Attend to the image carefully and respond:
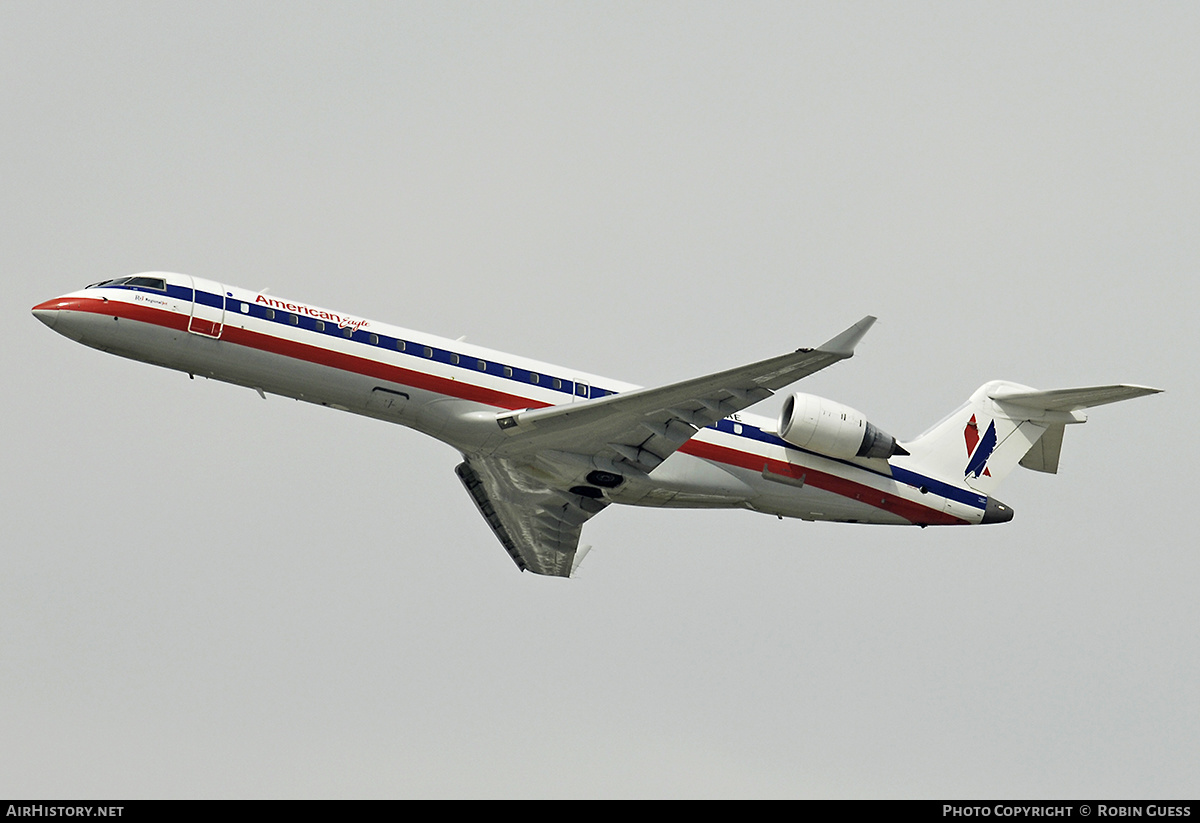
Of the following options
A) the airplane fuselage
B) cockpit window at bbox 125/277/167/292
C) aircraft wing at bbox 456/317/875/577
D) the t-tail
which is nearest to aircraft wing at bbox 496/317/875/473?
aircraft wing at bbox 456/317/875/577

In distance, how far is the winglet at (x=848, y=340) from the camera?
24.7 metres

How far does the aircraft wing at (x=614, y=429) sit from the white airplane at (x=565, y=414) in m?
0.04

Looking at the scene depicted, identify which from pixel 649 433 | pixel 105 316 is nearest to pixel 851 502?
pixel 649 433

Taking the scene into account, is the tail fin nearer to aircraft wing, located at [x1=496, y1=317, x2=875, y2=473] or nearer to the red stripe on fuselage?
the red stripe on fuselage

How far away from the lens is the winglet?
24688 mm

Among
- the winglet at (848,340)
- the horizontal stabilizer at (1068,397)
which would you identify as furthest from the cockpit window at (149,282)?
the horizontal stabilizer at (1068,397)

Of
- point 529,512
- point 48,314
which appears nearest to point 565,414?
point 529,512

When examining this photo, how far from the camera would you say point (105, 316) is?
2691 cm

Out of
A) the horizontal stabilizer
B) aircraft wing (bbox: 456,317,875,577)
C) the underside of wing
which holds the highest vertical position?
the horizontal stabilizer

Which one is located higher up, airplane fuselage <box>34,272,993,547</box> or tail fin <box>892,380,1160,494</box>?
tail fin <box>892,380,1160,494</box>

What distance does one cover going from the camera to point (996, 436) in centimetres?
3369

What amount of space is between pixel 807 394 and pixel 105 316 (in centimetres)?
1359

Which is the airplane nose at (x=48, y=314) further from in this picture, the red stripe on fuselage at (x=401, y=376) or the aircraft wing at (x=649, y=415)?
the aircraft wing at (x=649, y=415)

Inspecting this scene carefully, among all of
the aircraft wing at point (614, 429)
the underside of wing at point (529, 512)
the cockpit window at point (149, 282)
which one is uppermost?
the cockpit window at point (149, 282)
